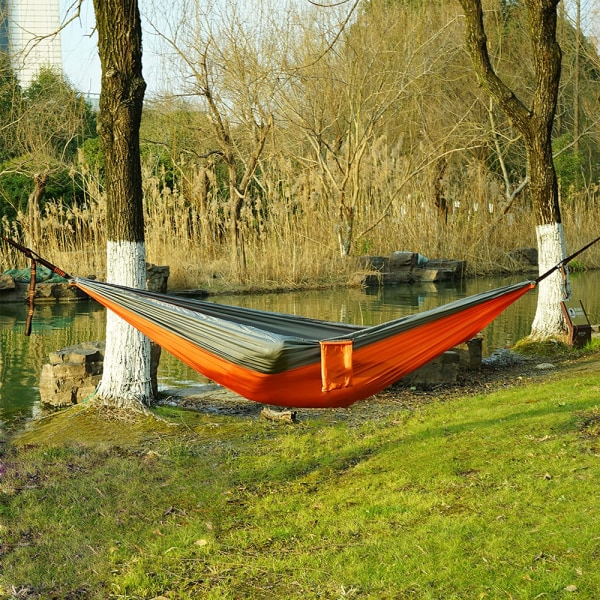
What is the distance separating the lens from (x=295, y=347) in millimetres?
4027

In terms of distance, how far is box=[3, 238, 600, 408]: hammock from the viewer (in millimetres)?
4039

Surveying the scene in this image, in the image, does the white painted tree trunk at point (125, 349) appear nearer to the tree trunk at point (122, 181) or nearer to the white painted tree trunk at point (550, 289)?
the tree trunk at point (122, 181)

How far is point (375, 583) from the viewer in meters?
→ 3.06

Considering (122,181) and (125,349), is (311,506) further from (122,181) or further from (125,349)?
(122,181)

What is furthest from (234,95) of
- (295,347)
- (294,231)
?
(295,347)

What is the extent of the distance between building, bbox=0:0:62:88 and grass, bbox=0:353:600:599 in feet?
8.86

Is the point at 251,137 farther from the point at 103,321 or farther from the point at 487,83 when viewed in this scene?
the point at 487,83

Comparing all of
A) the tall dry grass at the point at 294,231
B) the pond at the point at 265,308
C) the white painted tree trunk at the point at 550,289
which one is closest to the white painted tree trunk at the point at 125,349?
the pond at the point at 265,308

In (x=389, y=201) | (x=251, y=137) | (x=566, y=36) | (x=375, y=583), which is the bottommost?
(x=375, y=583)

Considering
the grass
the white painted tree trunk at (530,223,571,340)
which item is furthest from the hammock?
the white painted tree trunk at (530,223,571,340)

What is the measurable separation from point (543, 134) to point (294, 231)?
26.1 ft

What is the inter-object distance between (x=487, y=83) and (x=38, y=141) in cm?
1121

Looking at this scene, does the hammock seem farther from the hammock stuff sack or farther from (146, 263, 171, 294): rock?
(146, 263, 171, 294): rock

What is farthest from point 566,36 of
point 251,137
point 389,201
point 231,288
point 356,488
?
point 356,488
